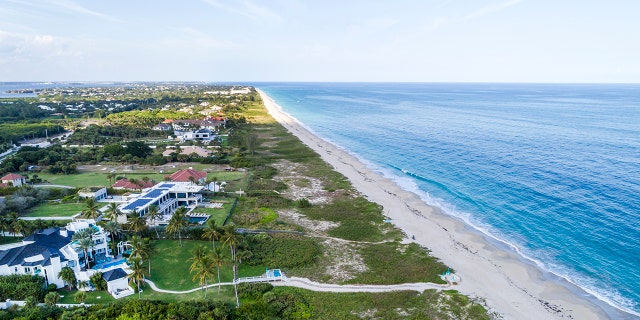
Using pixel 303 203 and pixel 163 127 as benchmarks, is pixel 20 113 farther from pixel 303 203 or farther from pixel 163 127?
pixel 303 203

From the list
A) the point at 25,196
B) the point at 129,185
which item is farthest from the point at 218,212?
the point at 25,196

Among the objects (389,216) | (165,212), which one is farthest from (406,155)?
(165,212)

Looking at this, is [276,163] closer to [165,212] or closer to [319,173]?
[319,173]

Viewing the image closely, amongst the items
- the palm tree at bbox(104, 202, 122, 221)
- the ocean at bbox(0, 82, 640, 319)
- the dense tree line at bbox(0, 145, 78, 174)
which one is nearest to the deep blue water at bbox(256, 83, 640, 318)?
the ocean at bbox(0, 82, 640, 319)

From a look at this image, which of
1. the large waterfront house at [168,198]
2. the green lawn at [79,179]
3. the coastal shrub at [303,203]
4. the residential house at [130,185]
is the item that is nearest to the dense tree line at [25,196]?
the green lawn at [79,179]

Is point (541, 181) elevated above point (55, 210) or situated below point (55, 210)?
above
